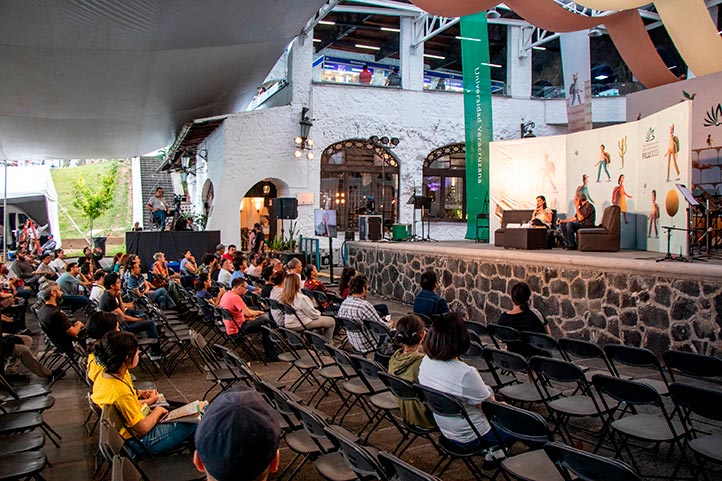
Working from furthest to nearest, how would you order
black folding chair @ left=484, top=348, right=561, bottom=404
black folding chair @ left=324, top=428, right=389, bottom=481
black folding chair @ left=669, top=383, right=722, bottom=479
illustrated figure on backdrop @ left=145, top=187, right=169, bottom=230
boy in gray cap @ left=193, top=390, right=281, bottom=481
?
1. illustrated figure on backdrop @ left=145, top=187, right=169, bottom=230
2. black folding chair @ left=484, top=348, right=561, bottom=404
3. black folding chair @ left=669, top=383, right=722, bottom=479
4. black folding chair @ left=324, top=428, right=389, bottom=481
5. boy in gray cap @ left=193, top=390, right=281, bottom=481

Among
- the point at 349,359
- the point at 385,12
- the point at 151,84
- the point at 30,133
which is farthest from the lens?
the point at 385,12

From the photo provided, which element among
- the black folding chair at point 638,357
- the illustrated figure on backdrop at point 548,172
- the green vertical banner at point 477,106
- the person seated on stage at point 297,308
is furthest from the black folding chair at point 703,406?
the green vertical banner at point 477,106

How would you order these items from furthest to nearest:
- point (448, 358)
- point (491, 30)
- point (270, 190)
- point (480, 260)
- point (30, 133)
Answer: point (491, 30), point (270, 190), point (30, 133), point (480, 260), point (448, 358)

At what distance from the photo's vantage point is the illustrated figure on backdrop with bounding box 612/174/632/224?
378 inches

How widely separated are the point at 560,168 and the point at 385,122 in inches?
296

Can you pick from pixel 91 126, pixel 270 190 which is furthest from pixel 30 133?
pixel 270 190

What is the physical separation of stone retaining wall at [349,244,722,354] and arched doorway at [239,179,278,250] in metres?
9.39

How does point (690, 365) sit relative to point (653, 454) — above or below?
above

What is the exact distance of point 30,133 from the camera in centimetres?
1305

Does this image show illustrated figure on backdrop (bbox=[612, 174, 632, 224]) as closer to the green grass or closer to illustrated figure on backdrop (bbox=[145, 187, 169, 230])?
illustrated figure on backdrop (bbox=[145, 187, 169, 230])

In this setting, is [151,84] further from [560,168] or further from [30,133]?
[560,168]

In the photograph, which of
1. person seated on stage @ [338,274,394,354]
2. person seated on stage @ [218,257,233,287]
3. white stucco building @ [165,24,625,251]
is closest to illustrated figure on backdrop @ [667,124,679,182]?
person seated on stage @ [338,274,394,354]

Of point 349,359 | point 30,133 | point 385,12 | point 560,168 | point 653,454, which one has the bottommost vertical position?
point 653,454

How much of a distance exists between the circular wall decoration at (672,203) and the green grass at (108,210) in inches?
1060
